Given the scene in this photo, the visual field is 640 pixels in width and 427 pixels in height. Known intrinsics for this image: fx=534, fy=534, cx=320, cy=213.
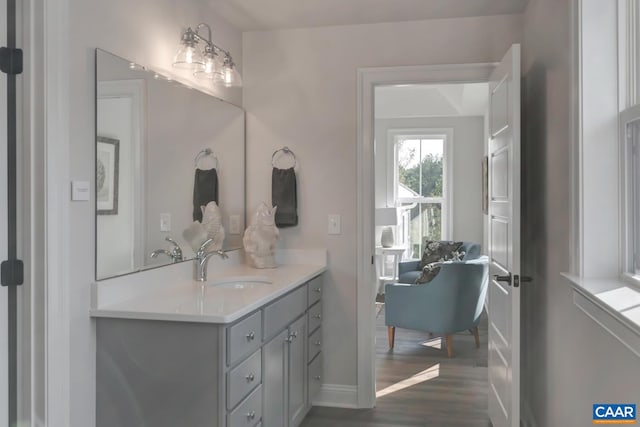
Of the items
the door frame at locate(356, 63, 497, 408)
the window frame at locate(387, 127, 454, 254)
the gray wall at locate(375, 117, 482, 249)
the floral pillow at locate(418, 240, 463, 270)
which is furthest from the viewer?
the window frame at locate(387, 127, 454, 254)

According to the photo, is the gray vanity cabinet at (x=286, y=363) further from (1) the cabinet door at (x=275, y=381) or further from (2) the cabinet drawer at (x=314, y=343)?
(2) the cabinet drawer at (x=314, y=343)

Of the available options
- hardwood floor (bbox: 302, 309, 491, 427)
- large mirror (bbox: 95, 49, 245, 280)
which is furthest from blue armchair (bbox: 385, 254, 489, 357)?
large mirror (bbox: 95, 49, 245, 280)

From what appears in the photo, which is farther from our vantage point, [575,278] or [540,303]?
[540,303]

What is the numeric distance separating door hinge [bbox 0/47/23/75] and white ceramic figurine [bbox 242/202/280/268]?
1654 mm

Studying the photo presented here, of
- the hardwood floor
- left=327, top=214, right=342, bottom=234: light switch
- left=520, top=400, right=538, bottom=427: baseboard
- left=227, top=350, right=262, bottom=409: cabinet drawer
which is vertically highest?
left=327, top=214, right=342, bottom=234: light switch

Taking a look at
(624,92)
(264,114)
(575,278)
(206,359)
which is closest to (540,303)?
(575,278)

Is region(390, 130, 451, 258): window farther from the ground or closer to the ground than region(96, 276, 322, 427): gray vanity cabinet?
farther from the ground

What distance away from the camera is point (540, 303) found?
273 centimetres

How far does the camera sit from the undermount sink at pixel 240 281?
9.46 ft

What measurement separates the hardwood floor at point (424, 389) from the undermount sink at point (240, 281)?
914 millimetres

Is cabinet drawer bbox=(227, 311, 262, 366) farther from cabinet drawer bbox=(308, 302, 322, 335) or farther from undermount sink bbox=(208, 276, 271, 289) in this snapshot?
cabinet drawer bbox=(308, 302, 322, 335)

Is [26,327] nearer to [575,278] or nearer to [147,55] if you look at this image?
[147,55]

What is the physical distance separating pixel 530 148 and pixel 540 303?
85 centimetres

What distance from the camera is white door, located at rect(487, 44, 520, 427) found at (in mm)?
2529
